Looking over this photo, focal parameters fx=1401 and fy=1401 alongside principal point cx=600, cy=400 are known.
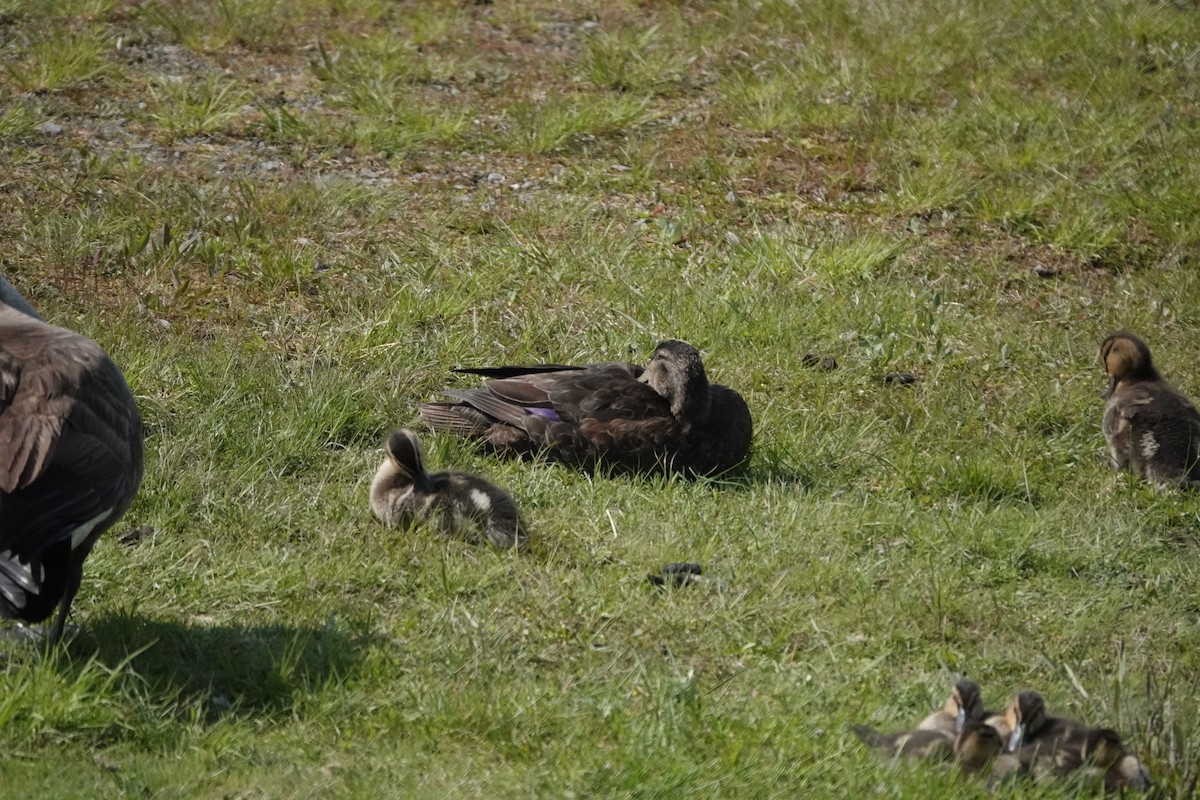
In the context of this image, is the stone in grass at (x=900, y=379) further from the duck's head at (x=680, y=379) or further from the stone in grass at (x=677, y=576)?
the stone in grass at (x=677, y=576)

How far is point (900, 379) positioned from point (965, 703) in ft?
13.4

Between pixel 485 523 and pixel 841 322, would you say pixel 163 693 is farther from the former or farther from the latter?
pixel 841 322

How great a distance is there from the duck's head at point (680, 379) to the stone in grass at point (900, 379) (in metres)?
1.60

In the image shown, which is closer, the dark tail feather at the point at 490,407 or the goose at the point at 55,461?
the goose at the point at 55,461

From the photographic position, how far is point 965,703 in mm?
4754

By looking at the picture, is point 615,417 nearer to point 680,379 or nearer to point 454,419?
point 680,379

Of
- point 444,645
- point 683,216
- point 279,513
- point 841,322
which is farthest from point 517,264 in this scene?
point 444,645

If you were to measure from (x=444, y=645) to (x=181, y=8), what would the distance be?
911 centimetres

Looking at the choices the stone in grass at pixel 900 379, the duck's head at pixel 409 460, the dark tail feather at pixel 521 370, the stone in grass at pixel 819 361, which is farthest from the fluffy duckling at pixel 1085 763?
the stone in grass at pixel 819 361

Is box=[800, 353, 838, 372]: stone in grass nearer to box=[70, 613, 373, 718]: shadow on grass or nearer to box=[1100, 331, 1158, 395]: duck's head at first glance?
box=[1100, 331, 1158, 395]: duck's head

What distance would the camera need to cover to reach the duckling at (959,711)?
475 cm

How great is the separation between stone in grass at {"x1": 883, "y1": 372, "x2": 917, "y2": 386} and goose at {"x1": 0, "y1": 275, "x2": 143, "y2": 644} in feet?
15.5

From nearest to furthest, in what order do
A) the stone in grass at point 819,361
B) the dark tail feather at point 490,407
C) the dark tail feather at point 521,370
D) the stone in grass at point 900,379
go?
the dark tail feather at point 490,407 → the dark tail feather at point 521,370 → the stone in grass at point 900,379 → the stone in grass at point 819,361

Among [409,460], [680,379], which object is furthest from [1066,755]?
[680,379]
